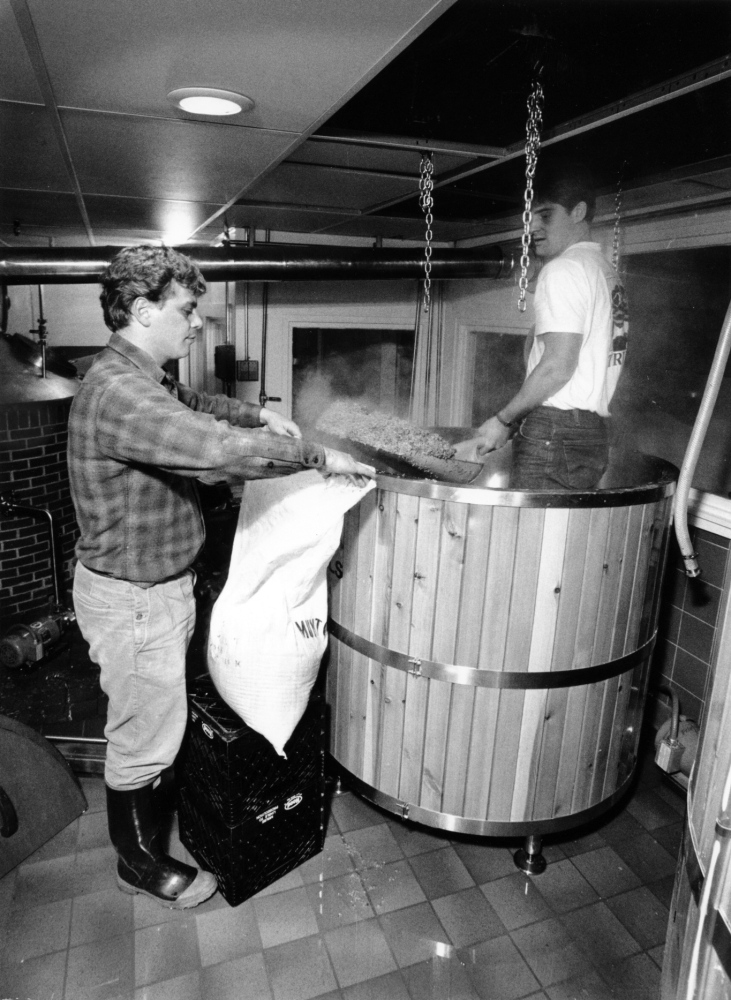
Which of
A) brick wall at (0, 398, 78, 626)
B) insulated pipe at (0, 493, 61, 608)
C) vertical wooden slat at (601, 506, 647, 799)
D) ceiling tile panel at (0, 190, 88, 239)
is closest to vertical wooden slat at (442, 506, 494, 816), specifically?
vertical wooden slat at (601, 506, 647, 799)

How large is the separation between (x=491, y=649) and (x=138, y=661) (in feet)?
4.29

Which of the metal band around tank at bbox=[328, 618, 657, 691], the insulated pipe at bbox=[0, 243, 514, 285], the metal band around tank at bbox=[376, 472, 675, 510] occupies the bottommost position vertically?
the metal band around tank at bbox=[328, 618, 657, 691]

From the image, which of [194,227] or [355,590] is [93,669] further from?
[194,227]

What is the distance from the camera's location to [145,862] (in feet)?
8.35

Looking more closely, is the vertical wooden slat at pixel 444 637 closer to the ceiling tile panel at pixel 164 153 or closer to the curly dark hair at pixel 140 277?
the curly dark hair at pixel 140 277

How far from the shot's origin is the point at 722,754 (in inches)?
43.4

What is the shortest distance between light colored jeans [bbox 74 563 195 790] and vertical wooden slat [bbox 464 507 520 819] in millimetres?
1138

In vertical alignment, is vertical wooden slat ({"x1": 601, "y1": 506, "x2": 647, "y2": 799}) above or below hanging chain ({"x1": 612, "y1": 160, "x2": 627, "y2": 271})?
below

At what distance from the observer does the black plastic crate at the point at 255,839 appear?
248cm

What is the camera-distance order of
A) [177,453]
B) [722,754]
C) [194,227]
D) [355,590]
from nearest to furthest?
[722,754], [177,453], [355,590], [194,227]

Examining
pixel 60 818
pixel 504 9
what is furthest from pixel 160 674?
pixel 504 9

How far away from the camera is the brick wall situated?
4648 mm

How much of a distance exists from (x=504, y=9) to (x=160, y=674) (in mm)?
2543

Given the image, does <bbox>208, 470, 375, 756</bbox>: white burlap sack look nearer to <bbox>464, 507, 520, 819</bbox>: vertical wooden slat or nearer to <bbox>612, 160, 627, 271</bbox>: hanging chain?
<bbox>464, 507, 520, 819</bbox>: vertical wooden slat
